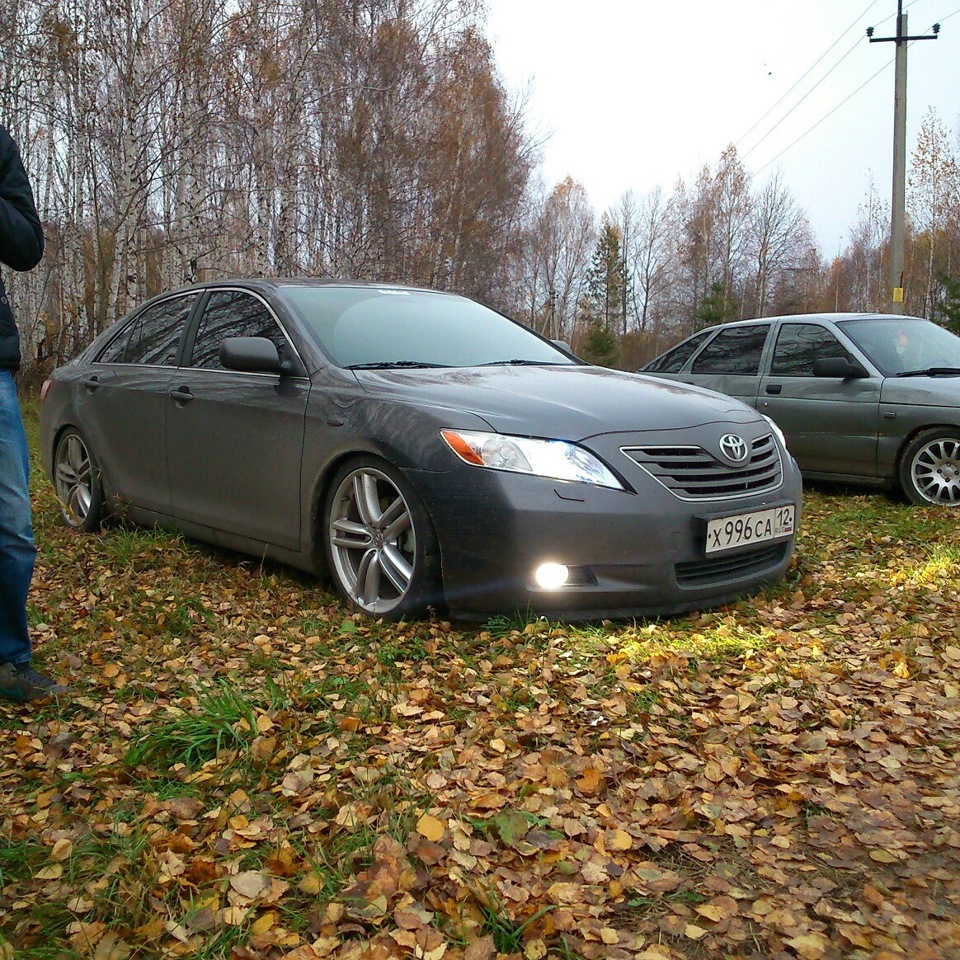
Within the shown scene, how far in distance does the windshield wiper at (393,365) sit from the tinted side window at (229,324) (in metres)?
0.48

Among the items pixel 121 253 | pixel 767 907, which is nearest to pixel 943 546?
pixel 767 907

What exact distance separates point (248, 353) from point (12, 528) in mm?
1408

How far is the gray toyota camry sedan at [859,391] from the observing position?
6.50m

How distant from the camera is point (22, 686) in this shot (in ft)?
10.4

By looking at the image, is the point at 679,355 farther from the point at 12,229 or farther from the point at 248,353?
the point at 12,229

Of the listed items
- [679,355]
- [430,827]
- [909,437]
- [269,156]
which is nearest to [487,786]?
[430,827]

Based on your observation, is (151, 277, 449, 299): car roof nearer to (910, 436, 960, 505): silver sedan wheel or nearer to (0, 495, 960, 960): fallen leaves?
(0, 495, 960, 960): fallen leaves

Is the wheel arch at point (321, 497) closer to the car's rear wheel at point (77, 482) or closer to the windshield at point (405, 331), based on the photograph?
the windshield at point (405, 331)

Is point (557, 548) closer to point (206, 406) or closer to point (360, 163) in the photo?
point (206, 406)

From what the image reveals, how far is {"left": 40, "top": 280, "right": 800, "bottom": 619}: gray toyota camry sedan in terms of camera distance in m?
3.49

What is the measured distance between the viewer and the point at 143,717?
3021 mm

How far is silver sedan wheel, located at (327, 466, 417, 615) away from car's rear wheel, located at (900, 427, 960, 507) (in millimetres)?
4362

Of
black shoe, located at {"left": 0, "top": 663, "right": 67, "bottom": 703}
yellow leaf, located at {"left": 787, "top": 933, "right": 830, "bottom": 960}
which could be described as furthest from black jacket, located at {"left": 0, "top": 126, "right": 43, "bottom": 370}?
yellow leaf, located at {"left": 787, "top": 933, "right": 830, "bottom": 960}

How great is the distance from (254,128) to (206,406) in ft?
40.1
